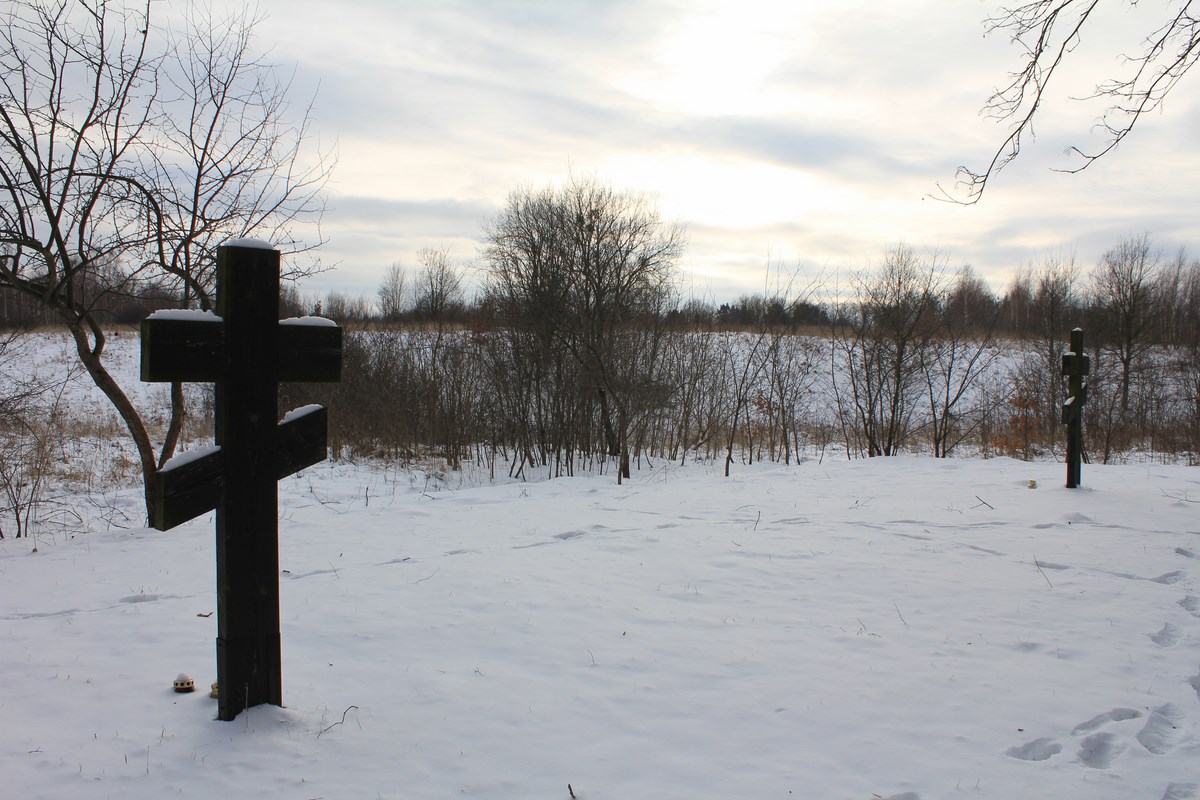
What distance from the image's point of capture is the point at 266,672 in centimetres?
312

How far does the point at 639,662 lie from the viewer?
391 centimetres

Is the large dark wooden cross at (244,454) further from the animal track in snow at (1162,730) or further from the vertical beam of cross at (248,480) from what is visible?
the animal track in snow at (1162,730)

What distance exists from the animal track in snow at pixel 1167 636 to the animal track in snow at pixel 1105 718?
1.11 metres

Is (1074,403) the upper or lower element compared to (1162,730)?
upper

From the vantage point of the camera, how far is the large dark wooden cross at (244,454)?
291 centimetres

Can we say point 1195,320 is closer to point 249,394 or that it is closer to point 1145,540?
point 1145,540

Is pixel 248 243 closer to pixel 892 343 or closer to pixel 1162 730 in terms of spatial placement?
pixel 1162 730

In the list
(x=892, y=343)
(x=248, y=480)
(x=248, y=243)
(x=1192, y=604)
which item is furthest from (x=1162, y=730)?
(x=892, y=343)

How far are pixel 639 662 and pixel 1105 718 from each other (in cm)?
213

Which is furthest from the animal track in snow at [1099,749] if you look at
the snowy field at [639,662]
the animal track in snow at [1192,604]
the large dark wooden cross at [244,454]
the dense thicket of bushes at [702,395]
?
the dense thicket of bushes at [702,395]

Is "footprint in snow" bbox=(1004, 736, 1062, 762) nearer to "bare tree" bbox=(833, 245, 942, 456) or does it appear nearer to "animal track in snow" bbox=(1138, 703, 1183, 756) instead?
"animal track in snow" bbox=(1138, 703, 1183, 756)

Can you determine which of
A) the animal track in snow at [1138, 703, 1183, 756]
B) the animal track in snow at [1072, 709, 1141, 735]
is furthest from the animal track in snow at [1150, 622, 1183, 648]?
the animal track in snow at [1072, 709, 1141, 735]

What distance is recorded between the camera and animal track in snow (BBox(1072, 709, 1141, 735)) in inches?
124

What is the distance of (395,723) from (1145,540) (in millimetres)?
6537
